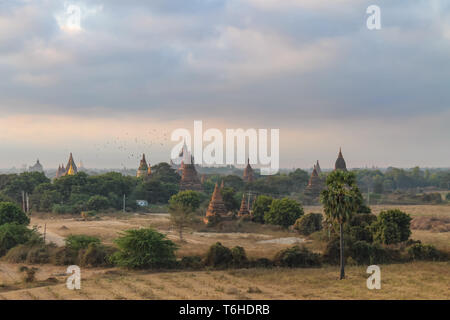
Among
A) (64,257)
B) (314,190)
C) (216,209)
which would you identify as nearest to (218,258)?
(64,257)

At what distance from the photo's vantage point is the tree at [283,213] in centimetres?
4681

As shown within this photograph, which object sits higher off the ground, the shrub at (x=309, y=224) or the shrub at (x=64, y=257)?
the shrub at (x=309, y=224)

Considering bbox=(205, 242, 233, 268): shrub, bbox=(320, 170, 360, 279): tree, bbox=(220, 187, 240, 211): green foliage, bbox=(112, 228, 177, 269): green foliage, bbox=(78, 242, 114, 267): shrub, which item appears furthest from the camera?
bbox=(220, 187, 240, 211): green foliage

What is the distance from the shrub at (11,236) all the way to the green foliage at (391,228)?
1043 inches

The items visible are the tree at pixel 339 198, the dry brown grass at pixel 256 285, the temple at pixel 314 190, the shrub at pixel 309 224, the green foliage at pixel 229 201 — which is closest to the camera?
the dry brown grass at pixel 256 285

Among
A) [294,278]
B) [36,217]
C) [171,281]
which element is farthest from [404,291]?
[36,217]

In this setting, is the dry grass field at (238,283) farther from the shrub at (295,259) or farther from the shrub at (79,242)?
the shrub at (79,242)

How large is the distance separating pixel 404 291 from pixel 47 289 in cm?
1784

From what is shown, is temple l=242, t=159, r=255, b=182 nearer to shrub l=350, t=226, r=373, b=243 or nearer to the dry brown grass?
shrub l=350, t=226, r=373, b=243

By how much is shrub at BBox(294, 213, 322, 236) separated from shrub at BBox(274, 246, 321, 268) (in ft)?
44.1

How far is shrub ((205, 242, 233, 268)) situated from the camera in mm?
28766

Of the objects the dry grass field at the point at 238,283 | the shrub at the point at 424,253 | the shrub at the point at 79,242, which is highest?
the shrub at the point at 79,242

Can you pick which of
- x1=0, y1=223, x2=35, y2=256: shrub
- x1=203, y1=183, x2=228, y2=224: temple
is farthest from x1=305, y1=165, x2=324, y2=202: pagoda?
x1=0, y1=223, x2=35, y2=256: shrub

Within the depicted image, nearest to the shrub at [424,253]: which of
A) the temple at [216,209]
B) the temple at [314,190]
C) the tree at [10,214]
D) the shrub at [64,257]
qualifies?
the shrub at [64,257]
